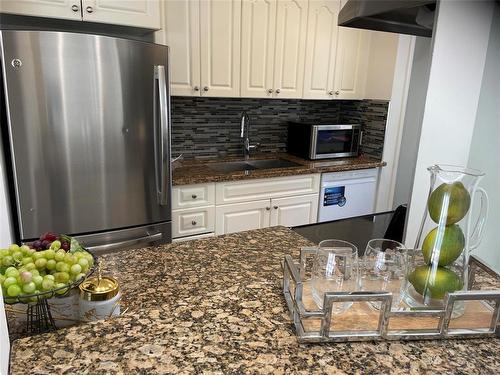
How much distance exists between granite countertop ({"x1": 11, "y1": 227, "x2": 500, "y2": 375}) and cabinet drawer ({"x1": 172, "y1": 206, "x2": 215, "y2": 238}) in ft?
5.02

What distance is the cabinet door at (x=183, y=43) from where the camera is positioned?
2.38 metres

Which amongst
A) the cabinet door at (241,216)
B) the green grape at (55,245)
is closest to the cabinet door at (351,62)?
the cabinet door at (241,216)

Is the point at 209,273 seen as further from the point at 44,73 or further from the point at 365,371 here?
the point at 44,73

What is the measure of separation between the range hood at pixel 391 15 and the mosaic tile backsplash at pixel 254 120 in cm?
199

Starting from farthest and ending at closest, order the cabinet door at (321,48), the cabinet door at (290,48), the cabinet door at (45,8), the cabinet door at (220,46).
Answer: the cabinet door at (321,48)
the cabinet door at (290,48)
the cabinet door at (220,46)
the cabinet door at (45,8)

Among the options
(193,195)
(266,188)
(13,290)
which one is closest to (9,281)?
(13,290)

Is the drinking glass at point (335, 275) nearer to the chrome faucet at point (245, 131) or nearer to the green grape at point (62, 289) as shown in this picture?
the green grape at point (62, 289)

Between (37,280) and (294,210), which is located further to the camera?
(294,210)

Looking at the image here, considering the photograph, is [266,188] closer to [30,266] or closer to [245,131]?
[245,131]

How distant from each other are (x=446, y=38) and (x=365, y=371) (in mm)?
692

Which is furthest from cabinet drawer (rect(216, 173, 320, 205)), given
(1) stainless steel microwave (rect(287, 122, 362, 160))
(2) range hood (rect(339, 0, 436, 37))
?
(2) range hood (rect(339, 0, 436, 37))

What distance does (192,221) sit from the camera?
2.47 meters

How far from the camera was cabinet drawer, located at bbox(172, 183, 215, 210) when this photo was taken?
2385 mm

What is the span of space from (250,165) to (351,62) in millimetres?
A: 1225
